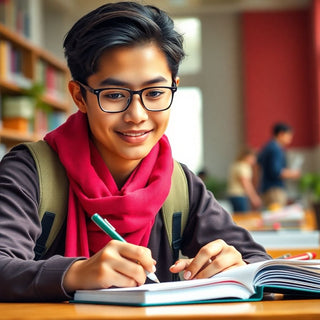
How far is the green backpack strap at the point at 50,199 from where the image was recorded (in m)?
1.43

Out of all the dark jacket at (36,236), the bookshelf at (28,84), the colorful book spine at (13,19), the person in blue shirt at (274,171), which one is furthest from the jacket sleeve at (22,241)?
the person in blue shirt at (274,171)

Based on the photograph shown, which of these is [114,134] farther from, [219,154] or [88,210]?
[219,154]

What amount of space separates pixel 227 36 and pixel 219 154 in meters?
1.90

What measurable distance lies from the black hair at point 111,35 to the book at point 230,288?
498mm

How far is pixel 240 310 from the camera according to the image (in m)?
0.96

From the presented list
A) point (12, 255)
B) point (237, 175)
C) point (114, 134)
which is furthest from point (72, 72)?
point (237, 175)

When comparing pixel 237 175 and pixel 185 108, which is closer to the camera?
pixel 237 175

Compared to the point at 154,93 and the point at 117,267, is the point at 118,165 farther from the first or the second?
the point at 117,267

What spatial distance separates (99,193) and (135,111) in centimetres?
17

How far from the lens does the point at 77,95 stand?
152 cm

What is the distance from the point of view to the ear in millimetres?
1505

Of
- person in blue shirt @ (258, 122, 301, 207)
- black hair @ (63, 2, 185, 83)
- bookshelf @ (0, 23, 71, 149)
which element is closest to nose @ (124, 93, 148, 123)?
black hair @ (63, 2, 185, 83)

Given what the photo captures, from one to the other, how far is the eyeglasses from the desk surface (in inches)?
17.5

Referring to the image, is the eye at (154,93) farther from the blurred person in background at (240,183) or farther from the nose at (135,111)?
the blurred person in background at (240,183)
